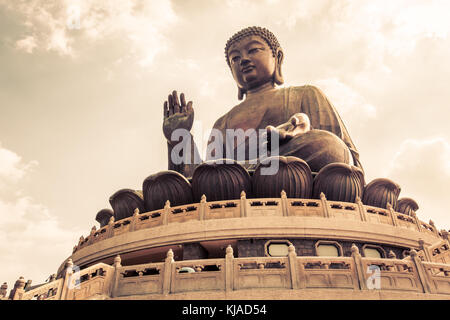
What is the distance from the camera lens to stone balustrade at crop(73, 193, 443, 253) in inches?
344

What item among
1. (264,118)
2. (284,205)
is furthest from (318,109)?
(284,205)

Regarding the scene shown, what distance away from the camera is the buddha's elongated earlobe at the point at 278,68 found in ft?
53.9

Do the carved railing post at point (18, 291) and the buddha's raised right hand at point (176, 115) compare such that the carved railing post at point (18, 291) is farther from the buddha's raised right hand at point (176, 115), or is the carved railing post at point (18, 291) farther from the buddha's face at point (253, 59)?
the buddha's face at point (253, 59)

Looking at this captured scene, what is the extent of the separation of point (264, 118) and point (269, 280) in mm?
8985

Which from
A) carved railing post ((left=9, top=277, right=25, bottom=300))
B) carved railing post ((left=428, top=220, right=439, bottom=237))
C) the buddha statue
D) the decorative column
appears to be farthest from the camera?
the buddha statue

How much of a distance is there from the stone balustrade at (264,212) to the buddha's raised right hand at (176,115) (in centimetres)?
392

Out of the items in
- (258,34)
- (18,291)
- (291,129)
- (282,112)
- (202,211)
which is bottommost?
(18,291)

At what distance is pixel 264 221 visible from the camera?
8414 mm

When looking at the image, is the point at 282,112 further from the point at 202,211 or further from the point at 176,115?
the point at 202,211

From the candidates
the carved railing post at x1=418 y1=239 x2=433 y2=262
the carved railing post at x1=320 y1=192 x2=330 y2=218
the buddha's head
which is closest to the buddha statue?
the buddha's head

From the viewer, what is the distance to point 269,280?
604 centimetres

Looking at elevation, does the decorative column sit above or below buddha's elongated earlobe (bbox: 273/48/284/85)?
below

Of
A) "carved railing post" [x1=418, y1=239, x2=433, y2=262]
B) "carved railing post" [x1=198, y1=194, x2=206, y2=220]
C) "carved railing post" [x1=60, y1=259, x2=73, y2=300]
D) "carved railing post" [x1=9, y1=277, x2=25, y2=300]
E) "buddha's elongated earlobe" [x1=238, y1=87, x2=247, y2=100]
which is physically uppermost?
"buddha's elongated earlobe" [x1=238, y1=87, x2=247, y2=100]

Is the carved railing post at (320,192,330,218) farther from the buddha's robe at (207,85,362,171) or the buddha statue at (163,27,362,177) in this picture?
the buddha's robe at (207,85,362,171)
